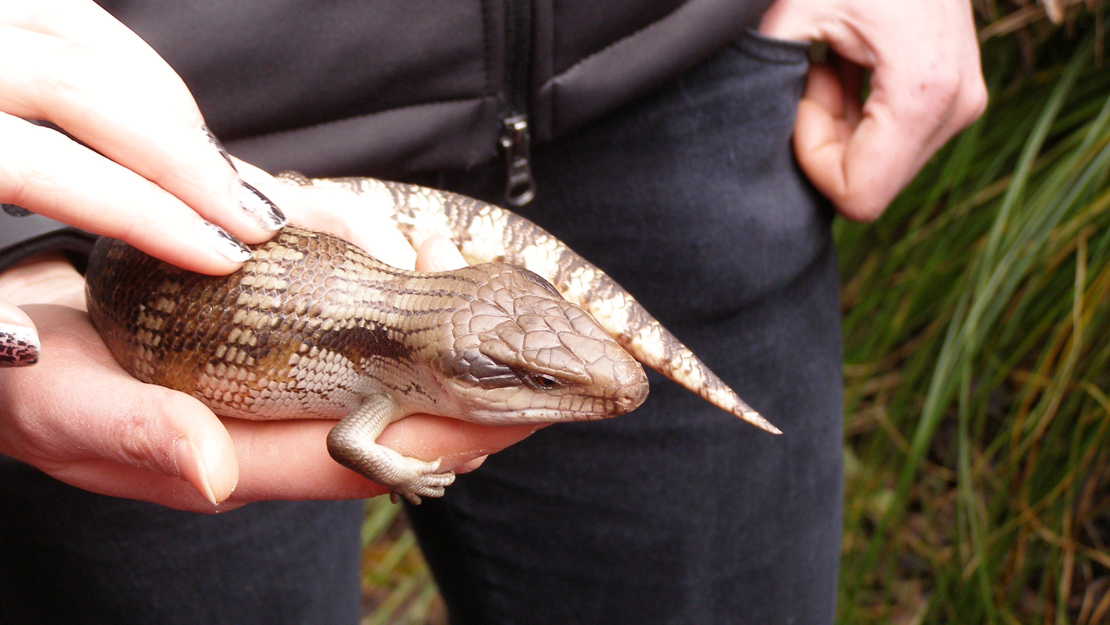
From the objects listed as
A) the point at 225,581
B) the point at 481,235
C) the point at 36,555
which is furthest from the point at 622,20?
the point at 36,555

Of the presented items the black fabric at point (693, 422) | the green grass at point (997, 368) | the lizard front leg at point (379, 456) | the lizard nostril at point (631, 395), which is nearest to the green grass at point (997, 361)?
the green grass at point (997, 368)

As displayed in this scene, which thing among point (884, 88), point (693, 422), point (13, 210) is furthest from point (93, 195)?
point (884, 88)

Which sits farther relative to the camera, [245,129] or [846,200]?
[846,200]

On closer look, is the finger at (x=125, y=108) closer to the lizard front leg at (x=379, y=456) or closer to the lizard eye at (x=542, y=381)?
the lizard front leg at (x=379, y=456)

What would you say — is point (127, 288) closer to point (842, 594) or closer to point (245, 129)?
point (245, 129)

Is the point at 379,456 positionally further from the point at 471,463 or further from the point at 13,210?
the point at 13,210

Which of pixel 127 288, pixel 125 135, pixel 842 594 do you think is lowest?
pixel 842 594

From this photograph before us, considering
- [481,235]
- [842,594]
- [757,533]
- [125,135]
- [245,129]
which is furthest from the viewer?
[842,594]
